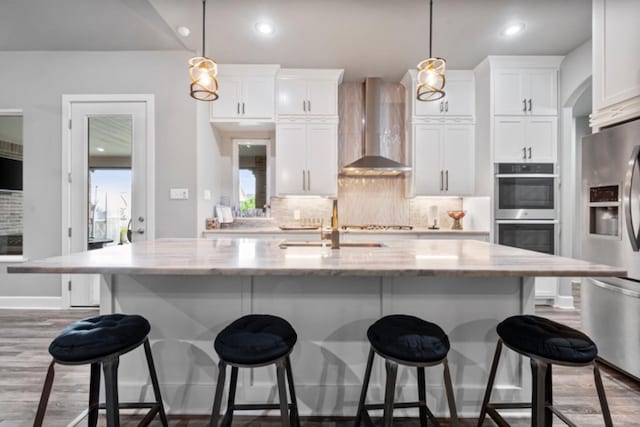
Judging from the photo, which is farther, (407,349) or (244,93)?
(244,93)

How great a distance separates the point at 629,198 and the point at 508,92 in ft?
7.05

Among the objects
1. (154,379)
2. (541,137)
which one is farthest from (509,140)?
(154,379)

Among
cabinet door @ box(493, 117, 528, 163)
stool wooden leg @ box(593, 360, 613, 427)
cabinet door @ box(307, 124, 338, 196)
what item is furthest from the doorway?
cabinet door @ box(493, 117, 528, 163)

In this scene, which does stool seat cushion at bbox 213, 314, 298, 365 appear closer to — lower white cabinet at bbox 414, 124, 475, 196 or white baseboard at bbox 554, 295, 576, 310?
lower white cabinet at bbox 414, 124, 475, 196

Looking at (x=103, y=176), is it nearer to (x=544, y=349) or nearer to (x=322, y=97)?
(x=322, y=97)

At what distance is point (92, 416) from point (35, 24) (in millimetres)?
3694

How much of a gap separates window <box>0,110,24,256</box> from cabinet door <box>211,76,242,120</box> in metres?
2.36

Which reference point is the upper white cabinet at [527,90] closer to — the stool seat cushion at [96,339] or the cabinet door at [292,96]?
the cabinet door at [292,96]

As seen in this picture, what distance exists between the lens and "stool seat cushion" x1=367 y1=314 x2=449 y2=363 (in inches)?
47.8

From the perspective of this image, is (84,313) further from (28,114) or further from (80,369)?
(28,114)

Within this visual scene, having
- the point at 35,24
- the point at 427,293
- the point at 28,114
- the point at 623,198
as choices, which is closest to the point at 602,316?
the point at 623,198

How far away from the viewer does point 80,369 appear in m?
2.31

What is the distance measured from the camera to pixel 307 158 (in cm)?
397

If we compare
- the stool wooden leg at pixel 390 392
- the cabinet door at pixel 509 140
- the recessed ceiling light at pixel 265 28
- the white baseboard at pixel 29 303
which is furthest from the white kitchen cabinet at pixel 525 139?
the white baseboard at pixel 29 303
